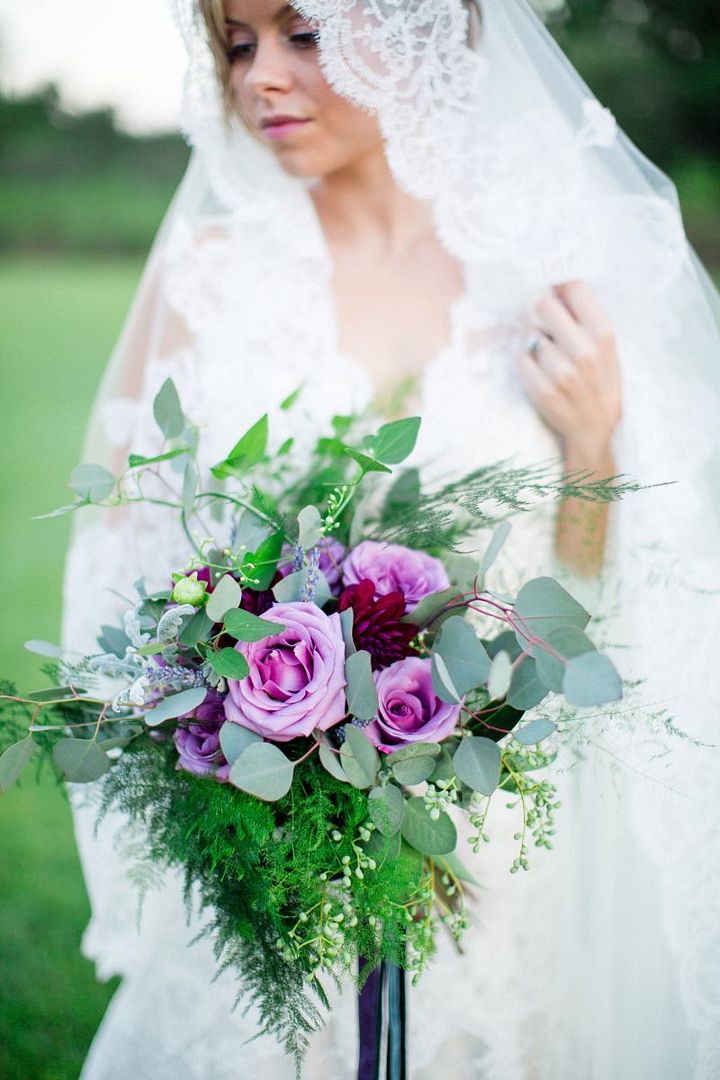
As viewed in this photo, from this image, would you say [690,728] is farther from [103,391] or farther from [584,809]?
[103,391]

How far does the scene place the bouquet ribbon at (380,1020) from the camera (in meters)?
1.01

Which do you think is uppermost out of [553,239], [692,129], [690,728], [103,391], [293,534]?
[553,239]

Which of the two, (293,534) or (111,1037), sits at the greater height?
(293,534)

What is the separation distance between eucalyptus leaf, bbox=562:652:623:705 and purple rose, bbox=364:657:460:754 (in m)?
0.14

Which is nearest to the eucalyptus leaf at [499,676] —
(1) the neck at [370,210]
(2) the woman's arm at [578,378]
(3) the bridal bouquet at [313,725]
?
(3) the bridal bouquet at [313,725]

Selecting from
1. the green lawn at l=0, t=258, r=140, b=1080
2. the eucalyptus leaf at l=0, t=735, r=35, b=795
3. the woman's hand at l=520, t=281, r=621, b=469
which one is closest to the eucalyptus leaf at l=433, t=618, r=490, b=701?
the eucalyptus leaf at l=0, t=735, r=35, b=795

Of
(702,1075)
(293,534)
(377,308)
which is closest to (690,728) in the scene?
(702,1075)

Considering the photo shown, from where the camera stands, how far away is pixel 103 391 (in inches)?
68.9

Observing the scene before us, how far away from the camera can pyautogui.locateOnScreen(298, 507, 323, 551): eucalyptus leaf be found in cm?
90

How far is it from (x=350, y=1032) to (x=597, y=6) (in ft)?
42.7

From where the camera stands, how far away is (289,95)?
4.57 feet

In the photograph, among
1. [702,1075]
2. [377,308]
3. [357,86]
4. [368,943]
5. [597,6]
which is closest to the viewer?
[368,943]

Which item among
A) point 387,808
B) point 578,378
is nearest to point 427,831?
point 387,808

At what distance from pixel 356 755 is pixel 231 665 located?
0.49 ft
